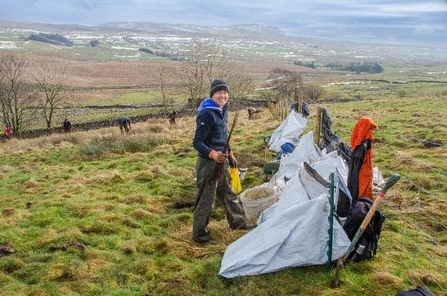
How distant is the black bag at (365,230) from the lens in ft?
14.3

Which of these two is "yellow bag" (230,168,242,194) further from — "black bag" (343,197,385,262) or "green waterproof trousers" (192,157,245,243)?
"black bag" (343,197,385,262)

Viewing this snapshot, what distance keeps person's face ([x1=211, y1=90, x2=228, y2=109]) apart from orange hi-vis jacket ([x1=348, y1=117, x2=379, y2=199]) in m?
1.92

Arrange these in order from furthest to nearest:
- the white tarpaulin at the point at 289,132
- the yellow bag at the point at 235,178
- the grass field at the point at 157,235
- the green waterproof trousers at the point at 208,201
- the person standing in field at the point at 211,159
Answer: the white tarpaulin at the point at 289,132 < the yellow bag at the point at 235,178 < the green waterproof trousers at the point at 208,201 < the person standing in field at the point at 211,159 < the grass field at the point at 157,235

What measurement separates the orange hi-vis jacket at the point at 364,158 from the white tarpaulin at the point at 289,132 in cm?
507

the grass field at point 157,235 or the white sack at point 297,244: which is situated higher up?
the white sack at point 297,244

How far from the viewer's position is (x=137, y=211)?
278 inches

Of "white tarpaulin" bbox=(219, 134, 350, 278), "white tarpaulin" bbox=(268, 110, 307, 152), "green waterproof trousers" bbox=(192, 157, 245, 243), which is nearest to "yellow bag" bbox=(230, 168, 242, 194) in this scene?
"green waterproof trousers" bbox=(192, 157, 245, 243)

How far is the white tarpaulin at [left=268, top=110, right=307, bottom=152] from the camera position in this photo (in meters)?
10.5

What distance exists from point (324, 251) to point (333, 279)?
0.34 meters

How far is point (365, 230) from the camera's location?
14.4 feet

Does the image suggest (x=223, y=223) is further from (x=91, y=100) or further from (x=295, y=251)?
(x=91, y=100)

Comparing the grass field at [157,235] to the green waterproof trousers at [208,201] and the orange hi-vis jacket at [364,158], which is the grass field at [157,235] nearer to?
the green waterproof trousers at [208,201]

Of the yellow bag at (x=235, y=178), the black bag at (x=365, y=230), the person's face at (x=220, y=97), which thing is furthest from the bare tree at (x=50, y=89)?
the black bag at (x=365, y=230)

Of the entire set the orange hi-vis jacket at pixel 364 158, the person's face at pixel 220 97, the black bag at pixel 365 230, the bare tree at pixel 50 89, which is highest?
the person's face at pixel 220 97
